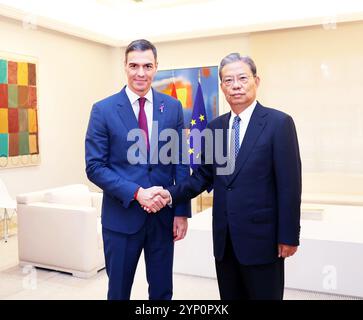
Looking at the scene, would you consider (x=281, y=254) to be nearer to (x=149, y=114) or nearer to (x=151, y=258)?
(x=151, y=258)

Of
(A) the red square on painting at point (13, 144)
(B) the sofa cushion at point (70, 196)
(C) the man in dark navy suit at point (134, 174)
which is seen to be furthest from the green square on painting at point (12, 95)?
(C) the man in dark navy suit at point (134, 174)

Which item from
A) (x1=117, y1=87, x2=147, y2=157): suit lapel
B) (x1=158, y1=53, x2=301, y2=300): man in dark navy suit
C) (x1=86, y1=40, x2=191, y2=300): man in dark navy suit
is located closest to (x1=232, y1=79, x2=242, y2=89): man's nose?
(x1=158, y1=53, x2=301, y2=300): man in dark navy suit

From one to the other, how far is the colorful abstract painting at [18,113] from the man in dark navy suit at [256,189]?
392 centimetres

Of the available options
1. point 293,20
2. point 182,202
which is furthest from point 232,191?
point 293,20

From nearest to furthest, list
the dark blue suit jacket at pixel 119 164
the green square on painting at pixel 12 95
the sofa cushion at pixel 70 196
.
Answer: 1. the dark blue suit jacket at pixel 119 164
2. the sofa cushion at pixel 70 196
3. the green square on painting at pixel 12 95

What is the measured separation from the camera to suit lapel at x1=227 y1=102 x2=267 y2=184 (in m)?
1.77

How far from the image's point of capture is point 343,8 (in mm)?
5465

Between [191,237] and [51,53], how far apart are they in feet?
12.3

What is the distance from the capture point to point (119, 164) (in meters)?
1.91

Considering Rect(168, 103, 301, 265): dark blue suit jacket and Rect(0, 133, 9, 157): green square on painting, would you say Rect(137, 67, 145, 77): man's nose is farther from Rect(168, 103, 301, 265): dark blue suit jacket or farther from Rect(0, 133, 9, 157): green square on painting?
Rect(0, 133, 9, 157): green square on painting

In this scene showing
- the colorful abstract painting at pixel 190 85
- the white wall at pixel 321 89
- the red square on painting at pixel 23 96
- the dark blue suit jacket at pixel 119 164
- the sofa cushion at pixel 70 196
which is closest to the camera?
the dark blue suit jacket at pixel 119 164

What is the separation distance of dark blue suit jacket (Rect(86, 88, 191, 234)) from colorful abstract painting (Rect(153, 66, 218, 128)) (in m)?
4.76

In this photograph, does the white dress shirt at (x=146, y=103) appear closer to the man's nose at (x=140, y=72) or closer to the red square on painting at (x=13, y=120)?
the man's nose at (x=140, y=72)

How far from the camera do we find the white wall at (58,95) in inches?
214
